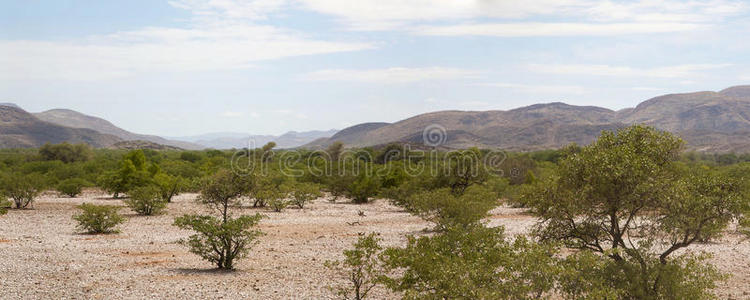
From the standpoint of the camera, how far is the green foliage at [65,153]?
75312 mm

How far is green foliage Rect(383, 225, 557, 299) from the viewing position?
8992 mm

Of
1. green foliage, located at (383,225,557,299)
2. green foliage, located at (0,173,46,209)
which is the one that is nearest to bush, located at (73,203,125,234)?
green foliage, located at (0,173,46,209)

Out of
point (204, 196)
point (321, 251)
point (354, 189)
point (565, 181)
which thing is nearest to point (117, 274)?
point (204, 196)

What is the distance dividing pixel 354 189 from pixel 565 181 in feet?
115

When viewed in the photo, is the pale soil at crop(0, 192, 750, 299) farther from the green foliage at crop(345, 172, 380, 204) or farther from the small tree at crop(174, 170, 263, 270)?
the green foliage at crop(345, 172, 380, 204)

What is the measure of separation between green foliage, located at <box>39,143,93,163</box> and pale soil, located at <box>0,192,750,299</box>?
163 feet

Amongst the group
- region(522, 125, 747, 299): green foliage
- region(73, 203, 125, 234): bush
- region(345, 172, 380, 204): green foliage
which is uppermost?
region(522, 125, 747, 299): green foliage

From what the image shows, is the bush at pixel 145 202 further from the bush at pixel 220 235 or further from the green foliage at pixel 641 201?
the green foliage at pixel 641 201

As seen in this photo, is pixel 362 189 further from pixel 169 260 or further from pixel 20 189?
pixel 169 260

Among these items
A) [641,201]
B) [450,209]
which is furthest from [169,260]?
[641,201]

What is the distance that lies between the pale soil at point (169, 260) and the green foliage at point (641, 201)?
4.88 meters

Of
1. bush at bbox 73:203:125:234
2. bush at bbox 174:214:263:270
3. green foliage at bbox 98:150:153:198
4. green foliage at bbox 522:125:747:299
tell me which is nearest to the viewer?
green foliage at bbox 522:125:747:299

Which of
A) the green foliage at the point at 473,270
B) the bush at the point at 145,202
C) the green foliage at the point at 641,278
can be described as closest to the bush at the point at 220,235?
the green foliage at the point at 473,270

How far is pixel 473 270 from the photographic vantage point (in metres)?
9.32
